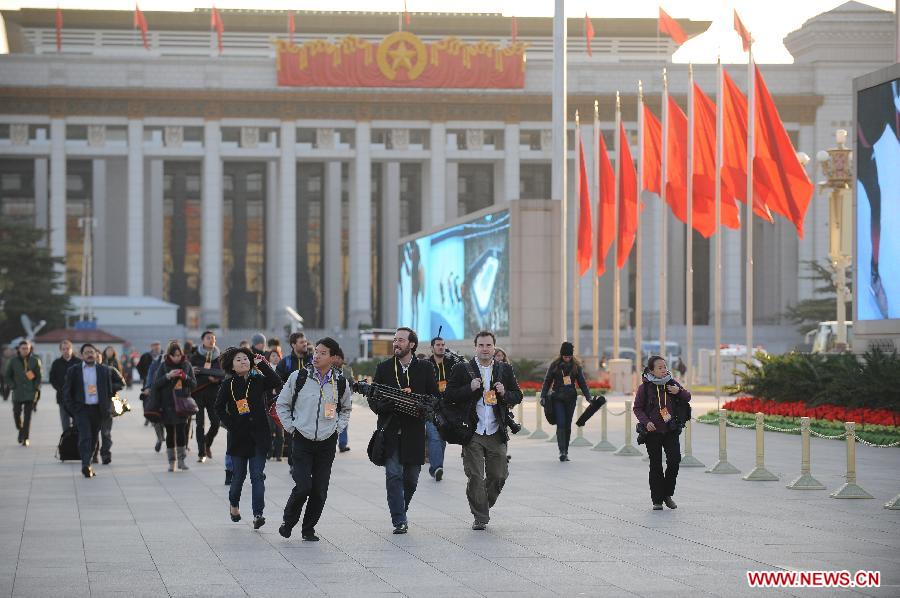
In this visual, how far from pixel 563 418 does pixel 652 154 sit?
66.9ft

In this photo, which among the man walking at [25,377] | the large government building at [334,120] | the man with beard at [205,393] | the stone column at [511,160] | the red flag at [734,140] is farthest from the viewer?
the stone column at [511,160]

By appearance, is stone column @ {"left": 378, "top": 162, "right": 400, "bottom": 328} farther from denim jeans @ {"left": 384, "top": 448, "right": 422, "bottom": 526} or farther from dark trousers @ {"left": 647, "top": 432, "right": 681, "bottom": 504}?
denim jeans @ {"left": 384, "top": 448, "right": 422, "bottom": 526}

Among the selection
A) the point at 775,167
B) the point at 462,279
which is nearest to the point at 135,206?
the point at 462,279

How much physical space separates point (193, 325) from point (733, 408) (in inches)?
2596

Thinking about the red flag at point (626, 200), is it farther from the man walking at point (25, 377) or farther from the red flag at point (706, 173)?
the man walking at point (25, 377)

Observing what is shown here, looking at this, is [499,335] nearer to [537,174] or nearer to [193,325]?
[193,325]

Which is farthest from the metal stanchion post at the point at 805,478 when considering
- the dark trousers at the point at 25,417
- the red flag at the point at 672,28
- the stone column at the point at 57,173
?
the stone column at the point at 57,173

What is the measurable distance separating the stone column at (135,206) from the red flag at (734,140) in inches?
2361

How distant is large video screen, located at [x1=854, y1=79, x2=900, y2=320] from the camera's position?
26.8 meters

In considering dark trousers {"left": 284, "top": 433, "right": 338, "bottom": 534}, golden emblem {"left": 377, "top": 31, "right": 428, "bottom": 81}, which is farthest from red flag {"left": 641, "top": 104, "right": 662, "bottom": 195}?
golden emblem {"left": 377, "top": 31, "right": 428, "bottom": 81}

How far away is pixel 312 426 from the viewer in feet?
44.7

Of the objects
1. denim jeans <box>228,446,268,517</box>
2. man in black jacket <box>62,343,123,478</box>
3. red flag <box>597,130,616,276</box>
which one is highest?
red flag <box>597,130,616,276</box>

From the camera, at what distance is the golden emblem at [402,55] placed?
89375 mm

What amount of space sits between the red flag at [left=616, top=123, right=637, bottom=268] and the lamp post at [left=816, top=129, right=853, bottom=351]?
4.97m
